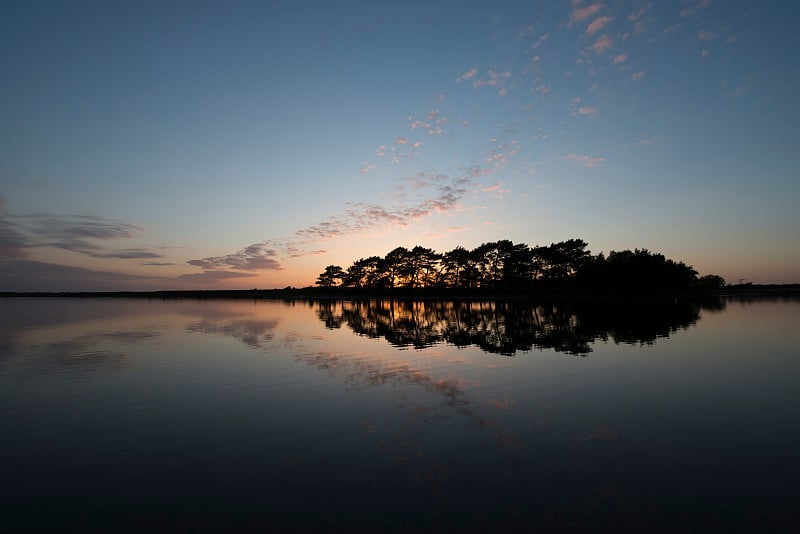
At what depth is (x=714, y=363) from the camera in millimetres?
22125

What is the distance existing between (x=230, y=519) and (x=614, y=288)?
12811cm

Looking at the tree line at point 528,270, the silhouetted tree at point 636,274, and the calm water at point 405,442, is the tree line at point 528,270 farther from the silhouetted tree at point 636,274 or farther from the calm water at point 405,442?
the calm water at point 405,442

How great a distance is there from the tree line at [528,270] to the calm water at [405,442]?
10058 cm

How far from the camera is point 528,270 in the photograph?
452 feet

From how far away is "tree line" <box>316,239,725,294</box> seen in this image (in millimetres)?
117250

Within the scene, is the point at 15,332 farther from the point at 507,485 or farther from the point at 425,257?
the point at 425,257

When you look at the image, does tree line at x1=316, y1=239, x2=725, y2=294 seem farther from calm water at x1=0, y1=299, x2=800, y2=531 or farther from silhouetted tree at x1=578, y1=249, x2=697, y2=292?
calm water at x1=0, y1=299, x2=800, y2=531

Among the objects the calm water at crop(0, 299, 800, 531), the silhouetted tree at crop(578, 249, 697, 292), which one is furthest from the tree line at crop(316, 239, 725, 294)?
the calm water at crop(0, 299, 800, 531)

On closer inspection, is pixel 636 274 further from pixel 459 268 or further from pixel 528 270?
pixel 459 268

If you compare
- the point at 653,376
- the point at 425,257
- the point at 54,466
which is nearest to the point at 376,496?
the point at 54,466

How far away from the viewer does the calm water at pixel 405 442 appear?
801cm

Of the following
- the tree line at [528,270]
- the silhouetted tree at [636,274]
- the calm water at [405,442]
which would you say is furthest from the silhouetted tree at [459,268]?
the calm water at [405,442]

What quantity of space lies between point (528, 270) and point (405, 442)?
133750 mm

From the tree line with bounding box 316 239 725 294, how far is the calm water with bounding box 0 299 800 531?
330 ft
